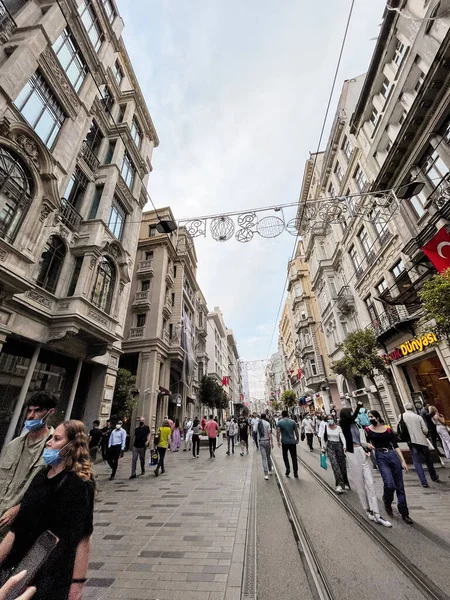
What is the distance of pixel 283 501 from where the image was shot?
5.87 m

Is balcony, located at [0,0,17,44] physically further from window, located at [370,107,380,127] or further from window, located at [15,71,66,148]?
window, located at [370,107,380,127]

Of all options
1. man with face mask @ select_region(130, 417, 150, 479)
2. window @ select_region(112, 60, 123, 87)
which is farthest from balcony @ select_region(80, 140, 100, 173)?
man with face mask @ select_region(130, 417, 150, 479)

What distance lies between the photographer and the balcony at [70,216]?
11.4 m

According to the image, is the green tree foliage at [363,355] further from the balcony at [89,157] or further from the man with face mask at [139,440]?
the balcony at [89,157]

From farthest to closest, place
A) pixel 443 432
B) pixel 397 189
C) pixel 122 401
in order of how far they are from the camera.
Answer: pixel 122 401
pixel 443 432
pixel 397 189

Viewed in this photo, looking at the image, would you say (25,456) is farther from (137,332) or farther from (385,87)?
(385,87)

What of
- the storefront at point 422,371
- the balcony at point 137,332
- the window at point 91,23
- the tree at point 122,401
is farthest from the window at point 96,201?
the storefront at point 422,371

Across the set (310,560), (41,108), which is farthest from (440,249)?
(41,108)

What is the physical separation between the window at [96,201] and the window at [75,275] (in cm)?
261

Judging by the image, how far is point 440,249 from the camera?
10086 millimetres

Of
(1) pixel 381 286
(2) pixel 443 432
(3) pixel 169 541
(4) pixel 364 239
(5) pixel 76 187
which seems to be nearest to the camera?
(3) pixel 169 541

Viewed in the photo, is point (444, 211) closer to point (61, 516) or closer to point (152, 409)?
point (61, 516)

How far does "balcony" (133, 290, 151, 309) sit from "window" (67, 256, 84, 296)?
9439mm

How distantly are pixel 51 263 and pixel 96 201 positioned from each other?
16.0 feet
